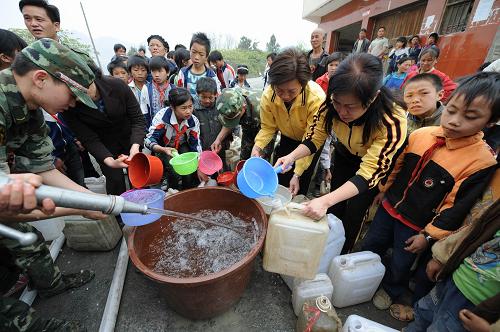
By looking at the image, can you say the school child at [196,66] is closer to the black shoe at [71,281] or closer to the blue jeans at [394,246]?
the black shoe at [71,281]

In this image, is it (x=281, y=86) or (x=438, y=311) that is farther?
(x=281, y=86)

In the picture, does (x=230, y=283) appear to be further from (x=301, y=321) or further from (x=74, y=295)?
(x=74, y=295)

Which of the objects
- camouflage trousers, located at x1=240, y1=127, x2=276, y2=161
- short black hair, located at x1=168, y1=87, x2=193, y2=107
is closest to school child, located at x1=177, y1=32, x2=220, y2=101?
camouflage trousers, located at x1=240, y1=127, x2=276, y2=161

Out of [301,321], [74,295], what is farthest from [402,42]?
[74,295]

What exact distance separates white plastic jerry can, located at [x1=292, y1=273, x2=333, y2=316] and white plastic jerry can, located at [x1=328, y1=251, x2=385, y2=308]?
0.37 ft

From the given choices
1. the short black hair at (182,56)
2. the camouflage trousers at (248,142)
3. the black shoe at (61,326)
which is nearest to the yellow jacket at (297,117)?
the camouflage trousers at (248,142)

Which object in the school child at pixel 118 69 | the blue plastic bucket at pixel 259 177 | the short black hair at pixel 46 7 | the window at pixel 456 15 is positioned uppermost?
the window at pixel 456 15

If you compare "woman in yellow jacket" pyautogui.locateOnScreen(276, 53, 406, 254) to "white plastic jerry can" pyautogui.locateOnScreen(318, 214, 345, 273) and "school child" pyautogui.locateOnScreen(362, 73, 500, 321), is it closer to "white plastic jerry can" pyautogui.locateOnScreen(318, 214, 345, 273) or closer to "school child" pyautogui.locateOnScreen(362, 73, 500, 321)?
"school child" pyautogui.locateOnScreen(362, 73, 500, 321)

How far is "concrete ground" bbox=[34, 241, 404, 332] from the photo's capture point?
204cm

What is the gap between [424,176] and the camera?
1.87 metres

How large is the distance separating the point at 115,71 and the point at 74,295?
12.1 ft

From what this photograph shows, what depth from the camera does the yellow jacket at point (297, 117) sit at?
94.7 inches

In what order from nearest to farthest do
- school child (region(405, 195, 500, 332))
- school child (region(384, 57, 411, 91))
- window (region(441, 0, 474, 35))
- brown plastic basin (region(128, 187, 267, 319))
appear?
school child (region(405, 195, 500, 332))
brown plastic basin (region(128, 187, 267, 319))
school child (region(384, 57, 411, 91))
window (region(441, 0, 474, 35))

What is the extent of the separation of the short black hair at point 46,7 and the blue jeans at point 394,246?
4.28 meters
